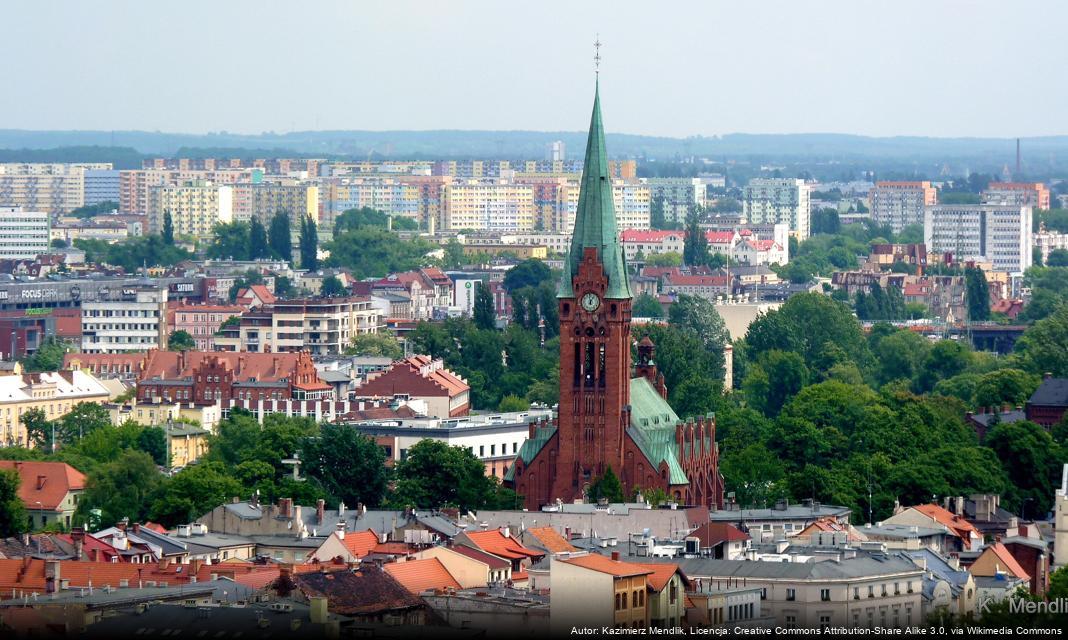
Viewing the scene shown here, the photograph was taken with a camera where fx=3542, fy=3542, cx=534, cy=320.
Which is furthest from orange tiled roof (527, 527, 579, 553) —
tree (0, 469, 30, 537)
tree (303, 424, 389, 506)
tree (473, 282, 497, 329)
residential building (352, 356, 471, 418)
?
tree (473, 282, 497, 329)

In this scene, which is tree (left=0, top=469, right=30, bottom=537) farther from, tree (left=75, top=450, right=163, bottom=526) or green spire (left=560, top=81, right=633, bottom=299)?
green spire (left=560, top=81, right=633, bottom=299)

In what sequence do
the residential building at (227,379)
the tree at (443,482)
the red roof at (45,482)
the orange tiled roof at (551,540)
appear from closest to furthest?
the orange tiled roof at (551,540) → the tree at (443,482) → the red roof at (45,482) → the residential building at (227,379)

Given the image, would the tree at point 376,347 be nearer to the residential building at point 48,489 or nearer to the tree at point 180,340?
the tree at point 180,340

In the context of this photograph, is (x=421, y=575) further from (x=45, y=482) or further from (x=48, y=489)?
(x=45, y=482)

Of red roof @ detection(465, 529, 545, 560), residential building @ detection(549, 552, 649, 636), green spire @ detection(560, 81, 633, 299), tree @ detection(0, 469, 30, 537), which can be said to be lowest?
tree @ detection(0, 469, 30, 537)

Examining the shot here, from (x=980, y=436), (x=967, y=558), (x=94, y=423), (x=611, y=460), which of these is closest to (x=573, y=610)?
(x=967, y=558)

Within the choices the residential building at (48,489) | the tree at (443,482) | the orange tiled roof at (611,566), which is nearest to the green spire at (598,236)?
the tree at (443,482)
